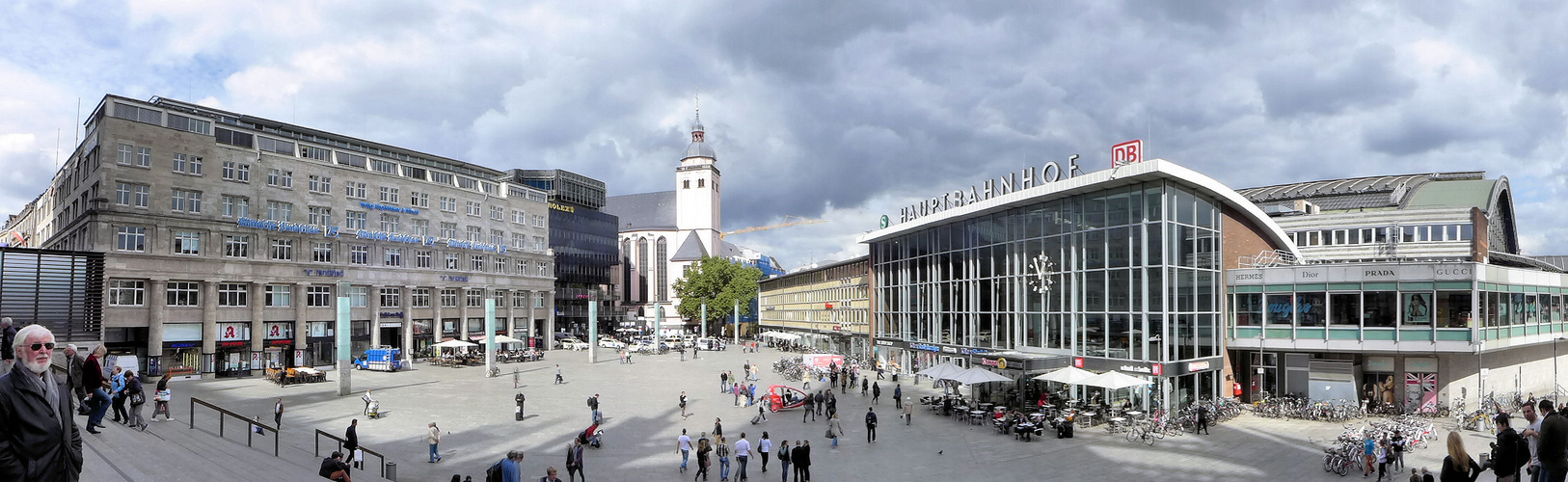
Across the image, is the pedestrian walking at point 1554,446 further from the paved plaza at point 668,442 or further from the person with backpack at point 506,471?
the person with backpack at point 506,471

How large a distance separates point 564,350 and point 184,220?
128 feet

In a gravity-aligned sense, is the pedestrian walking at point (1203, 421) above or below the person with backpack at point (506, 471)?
below

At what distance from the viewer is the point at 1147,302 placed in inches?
1261

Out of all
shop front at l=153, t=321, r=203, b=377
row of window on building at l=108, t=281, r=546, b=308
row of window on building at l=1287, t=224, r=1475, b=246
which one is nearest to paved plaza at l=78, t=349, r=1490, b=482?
shop front at l=153, t=321, r=203, b=377

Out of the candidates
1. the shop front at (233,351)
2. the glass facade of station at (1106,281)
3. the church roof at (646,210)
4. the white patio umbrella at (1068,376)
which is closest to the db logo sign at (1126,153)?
the glass facade of station at (1106,281)

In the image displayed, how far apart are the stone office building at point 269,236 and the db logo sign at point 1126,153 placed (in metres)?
40.3

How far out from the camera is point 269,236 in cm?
5859

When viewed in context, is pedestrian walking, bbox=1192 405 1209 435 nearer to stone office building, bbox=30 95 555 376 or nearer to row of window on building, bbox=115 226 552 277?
stone office building, bbox=30 95 555 376

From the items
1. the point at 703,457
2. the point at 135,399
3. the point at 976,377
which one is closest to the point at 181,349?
the point at 135,399

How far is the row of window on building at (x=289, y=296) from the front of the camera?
50094 mm

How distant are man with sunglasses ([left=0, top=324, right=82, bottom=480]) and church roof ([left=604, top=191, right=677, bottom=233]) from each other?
153 meters

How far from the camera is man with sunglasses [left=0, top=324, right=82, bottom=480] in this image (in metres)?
4.68

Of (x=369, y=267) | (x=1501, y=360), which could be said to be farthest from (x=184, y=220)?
(x=1501, y=360)

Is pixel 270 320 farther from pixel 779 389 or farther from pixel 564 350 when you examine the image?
pixel 779 389
